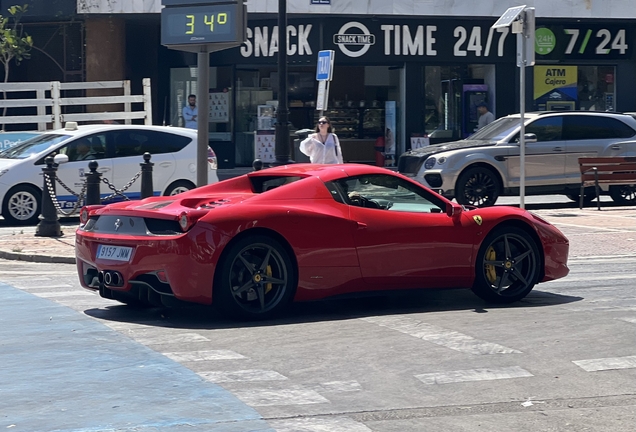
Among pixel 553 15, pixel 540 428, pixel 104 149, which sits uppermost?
pixel 553 15

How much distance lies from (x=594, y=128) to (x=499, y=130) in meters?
1.93

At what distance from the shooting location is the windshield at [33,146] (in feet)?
57.5

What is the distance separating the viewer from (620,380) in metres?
6.75

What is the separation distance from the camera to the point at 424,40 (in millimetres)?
29672

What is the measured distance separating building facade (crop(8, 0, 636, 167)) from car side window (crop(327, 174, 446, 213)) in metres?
19.3

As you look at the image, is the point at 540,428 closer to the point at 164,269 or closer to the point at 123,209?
the point at 164,269

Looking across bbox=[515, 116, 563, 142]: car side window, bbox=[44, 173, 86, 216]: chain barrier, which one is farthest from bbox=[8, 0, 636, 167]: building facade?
bbox=[44, 173, 86, 216]: chain barrier

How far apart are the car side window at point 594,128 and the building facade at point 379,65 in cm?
912

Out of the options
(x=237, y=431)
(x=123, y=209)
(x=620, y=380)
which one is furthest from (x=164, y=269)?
(x=620, y=380)

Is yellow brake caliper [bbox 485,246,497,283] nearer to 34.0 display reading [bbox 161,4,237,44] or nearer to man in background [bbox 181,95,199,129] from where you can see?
34.0 display reading [bbox 161,4,237,44]

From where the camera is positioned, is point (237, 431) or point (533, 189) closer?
point (237, 431)

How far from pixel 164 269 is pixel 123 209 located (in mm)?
773

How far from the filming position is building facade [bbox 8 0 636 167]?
94.5 feet

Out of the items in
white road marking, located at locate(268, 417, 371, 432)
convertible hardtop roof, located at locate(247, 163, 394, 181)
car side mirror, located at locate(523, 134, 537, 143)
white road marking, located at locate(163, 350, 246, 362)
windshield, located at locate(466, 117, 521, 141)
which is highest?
windshield, located at locate(466, 117, 521, 141)
